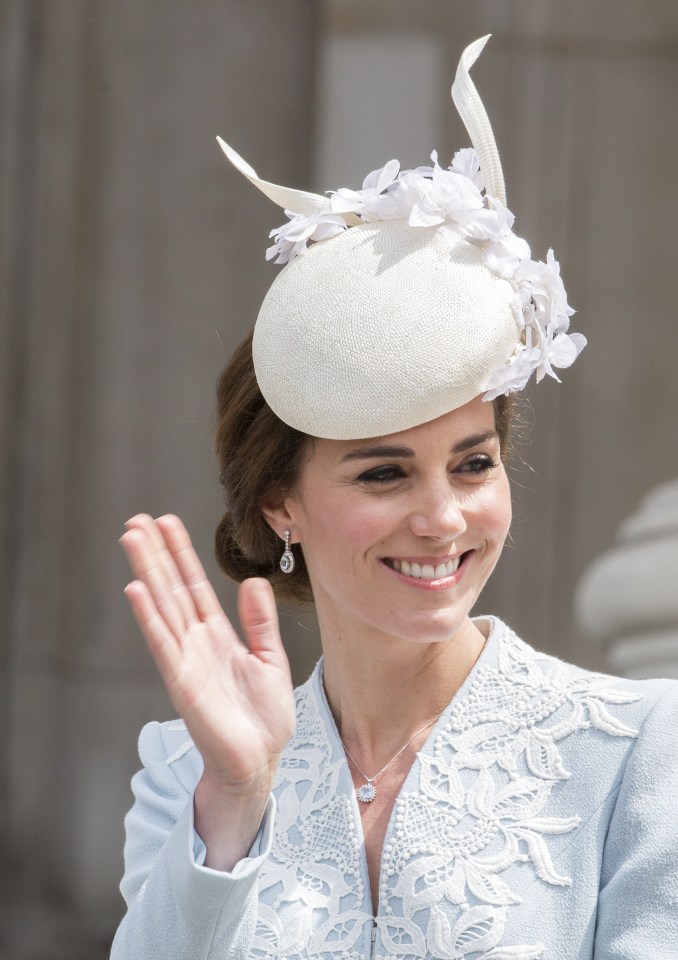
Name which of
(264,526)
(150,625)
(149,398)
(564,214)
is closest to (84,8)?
(149,398)

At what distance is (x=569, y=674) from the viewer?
258 centimetres

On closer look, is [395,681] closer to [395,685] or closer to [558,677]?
[395,685]

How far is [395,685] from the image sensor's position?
2.69 meters

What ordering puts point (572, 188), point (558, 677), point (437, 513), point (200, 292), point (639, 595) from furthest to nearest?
point (200, 292) < point (572, 188) < point (639, 595) < point (558, 677) < point (437, 513)

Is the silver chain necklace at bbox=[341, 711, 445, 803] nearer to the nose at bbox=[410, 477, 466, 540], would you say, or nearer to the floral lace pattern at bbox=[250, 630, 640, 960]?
the floral lace pattern at bbox=[250, 630, 640, 960]

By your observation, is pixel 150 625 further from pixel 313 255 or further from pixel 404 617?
pixel 313 255

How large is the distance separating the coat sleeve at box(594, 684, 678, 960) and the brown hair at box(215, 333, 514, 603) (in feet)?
2.02

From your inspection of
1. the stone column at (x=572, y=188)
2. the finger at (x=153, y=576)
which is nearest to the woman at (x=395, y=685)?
the finger at (x=153, y=576)

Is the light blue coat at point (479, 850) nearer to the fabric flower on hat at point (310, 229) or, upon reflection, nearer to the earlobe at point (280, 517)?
the earlobe at point (280, 517)

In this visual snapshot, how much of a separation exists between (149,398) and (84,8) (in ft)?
3.95

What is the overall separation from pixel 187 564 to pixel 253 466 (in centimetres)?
53

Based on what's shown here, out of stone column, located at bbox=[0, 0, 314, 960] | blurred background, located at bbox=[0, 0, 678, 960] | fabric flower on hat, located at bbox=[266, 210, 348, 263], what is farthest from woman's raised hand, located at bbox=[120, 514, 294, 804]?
stone column, located at bbox=[0, 0, 314, 960]

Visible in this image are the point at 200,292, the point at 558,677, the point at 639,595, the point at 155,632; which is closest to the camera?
the point at 155,632

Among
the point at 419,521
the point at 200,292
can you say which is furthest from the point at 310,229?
the point at 200,292
